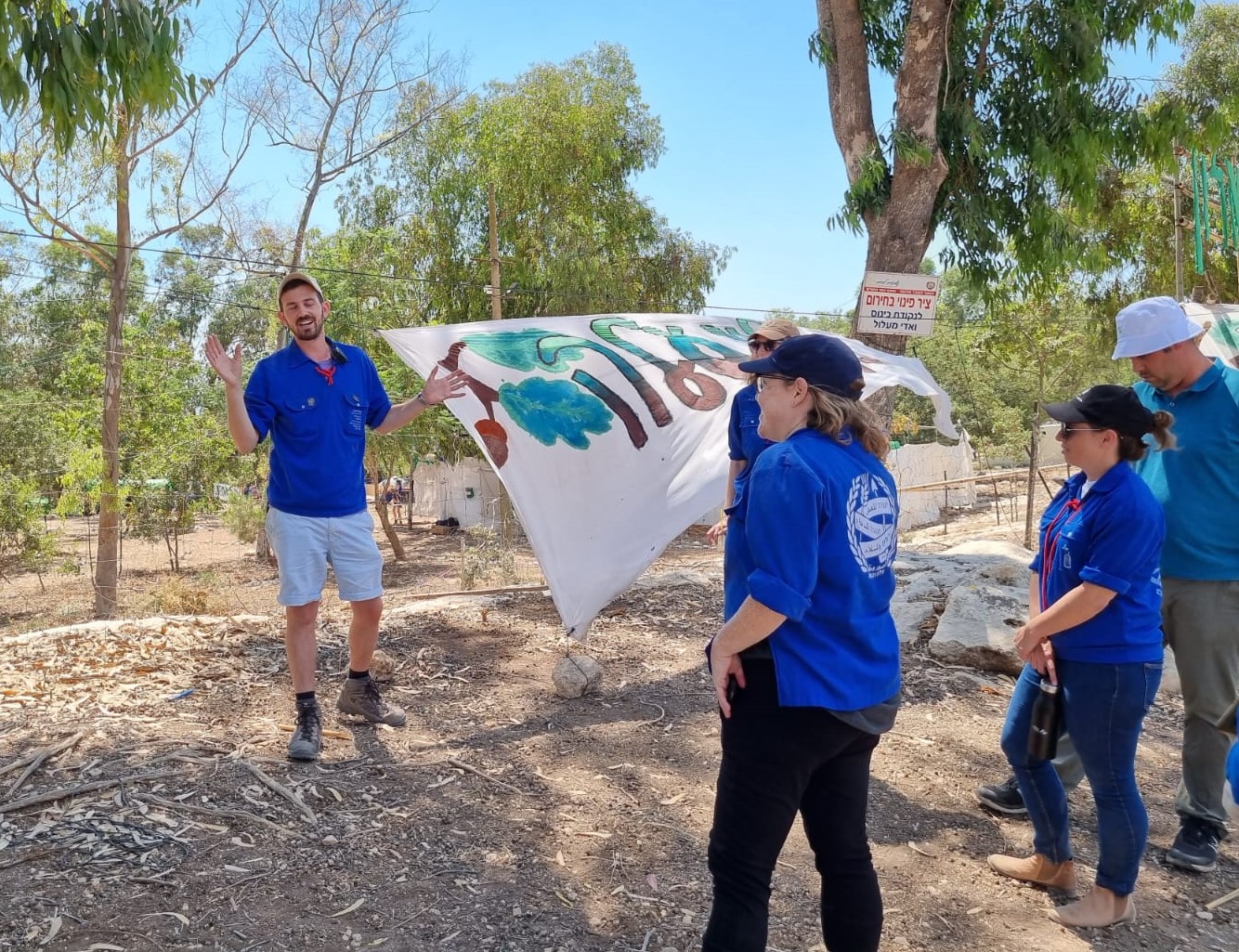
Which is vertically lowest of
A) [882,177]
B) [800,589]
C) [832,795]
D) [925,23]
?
[832,795]

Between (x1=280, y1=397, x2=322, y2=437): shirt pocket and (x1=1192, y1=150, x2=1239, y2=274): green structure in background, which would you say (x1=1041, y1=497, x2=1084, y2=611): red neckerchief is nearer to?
(x1=280, y1=397, x2=322, y2=437): shirt pocket

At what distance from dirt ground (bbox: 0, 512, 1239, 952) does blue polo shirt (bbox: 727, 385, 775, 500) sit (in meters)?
1.24

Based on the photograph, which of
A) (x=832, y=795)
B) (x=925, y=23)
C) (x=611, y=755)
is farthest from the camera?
(x=925, y=23)

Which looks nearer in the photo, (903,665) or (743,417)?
(743,417)

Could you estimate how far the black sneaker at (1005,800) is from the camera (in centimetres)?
330

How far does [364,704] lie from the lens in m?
3.82

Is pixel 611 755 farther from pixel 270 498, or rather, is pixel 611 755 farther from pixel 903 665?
pixel 903 665

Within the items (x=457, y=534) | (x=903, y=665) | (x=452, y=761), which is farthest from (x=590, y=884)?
(x=457, y=534)

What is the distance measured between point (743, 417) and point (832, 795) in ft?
5.67

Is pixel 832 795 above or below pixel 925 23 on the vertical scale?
below

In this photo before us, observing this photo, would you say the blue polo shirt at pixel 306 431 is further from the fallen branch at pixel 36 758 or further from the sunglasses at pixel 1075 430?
the sunglasses at pixel 1075 430

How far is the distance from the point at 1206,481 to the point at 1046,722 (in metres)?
0.98

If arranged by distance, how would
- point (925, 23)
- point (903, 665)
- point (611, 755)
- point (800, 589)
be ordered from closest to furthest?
point (800, 589) → point (611, 755) → point (903, 665) → point (925, 23)

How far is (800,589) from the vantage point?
1.78 metres
